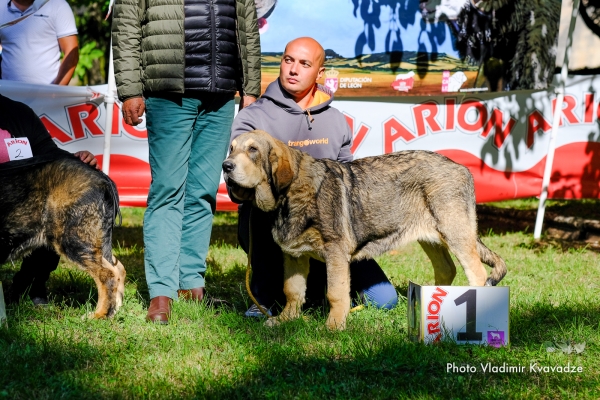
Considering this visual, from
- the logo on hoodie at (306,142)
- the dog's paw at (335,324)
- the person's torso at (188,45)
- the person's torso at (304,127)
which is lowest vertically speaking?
the dog's paw at (335,324)

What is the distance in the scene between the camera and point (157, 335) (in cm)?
405

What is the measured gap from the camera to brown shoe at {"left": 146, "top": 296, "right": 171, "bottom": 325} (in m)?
4.30

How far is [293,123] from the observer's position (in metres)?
4.65

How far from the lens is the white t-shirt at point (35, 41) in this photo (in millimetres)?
6914

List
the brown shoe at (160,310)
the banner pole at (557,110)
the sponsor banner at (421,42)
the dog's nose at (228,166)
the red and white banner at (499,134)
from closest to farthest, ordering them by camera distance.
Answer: the dog's nose at (228,166)
the brown shoe at (160,310)
the banner pole at (557,110)
the red and white banner at (499,134)
the sponsor banner at (421,42)

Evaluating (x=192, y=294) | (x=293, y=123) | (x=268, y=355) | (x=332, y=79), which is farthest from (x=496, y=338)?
(x=332, y=79)

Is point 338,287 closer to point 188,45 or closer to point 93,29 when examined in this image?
point 188,45

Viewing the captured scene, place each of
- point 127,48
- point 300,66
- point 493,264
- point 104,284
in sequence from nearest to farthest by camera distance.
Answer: point 127,48 → point 104,284 → point 300,66 → point 493,264

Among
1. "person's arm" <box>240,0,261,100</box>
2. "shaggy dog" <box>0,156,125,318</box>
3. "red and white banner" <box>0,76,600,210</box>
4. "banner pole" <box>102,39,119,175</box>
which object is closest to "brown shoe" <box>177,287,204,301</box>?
"shaggy dog" <box>0,156,125,318</box>

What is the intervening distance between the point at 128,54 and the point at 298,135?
1.22 m

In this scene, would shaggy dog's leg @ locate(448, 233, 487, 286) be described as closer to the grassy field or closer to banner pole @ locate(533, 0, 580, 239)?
the grassy field

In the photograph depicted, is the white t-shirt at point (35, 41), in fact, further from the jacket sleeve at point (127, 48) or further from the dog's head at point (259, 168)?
the dog's head at point (259, 168)

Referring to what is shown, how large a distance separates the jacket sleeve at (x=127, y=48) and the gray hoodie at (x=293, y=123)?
0.72m

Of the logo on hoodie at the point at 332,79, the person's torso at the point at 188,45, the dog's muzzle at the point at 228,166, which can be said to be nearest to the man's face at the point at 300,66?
the person's torso at the point at 188,45
